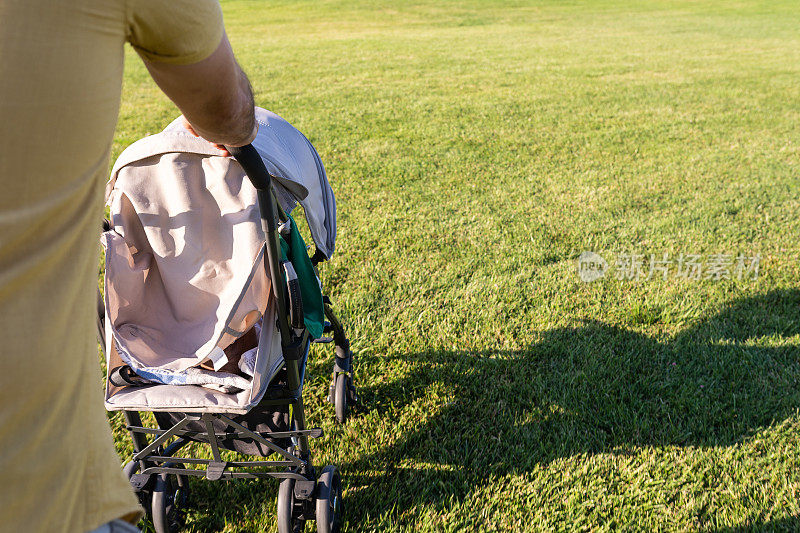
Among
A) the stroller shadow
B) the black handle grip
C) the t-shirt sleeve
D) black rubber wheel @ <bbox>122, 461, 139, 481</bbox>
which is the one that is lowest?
the stroller shadow

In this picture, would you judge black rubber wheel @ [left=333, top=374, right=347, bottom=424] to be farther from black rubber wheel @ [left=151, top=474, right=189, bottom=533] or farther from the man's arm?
the man's arm

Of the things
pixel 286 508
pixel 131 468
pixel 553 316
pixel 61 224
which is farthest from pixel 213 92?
pixel 553 316

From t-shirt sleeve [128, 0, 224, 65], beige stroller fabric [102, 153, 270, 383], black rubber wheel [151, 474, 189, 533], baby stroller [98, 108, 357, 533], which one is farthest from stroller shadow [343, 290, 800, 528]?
t-shirt sleeve [128, 0, 224, 65]

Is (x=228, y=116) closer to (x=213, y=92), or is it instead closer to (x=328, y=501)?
(x=213, y=92)

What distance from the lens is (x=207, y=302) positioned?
2148 mm

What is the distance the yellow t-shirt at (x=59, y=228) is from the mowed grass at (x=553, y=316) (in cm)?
158

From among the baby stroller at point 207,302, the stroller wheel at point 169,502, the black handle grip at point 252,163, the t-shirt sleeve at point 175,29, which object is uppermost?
the t-shirt sleeve at point 175,29

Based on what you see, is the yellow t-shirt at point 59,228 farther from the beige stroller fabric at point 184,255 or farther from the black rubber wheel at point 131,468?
the black rubber wheel at point 131,468

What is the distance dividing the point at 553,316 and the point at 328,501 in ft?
6.56

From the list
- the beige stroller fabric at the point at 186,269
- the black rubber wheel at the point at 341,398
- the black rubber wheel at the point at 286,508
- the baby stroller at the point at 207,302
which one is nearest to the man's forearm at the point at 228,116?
the baby stroller at the point at 207,302

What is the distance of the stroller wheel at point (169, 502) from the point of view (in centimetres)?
225

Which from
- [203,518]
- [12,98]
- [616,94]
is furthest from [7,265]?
[616,94]

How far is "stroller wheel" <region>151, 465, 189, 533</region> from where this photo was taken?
2.25 metres

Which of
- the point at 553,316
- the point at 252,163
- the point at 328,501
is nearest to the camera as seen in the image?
the point at 252,163
